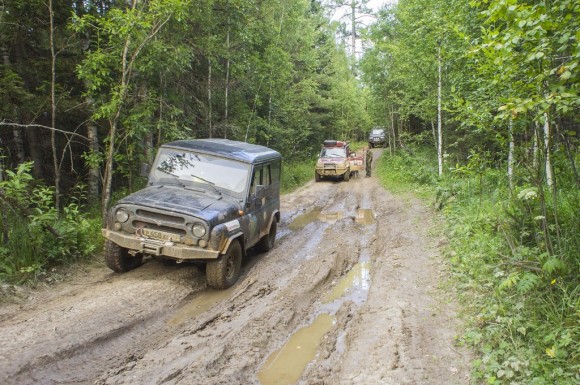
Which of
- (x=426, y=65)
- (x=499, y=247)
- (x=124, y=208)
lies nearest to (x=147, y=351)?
(x=124, y=208)

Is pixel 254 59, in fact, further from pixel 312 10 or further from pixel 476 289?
pixel 312 10

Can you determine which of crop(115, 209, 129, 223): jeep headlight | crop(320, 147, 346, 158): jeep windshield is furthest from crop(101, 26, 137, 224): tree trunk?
crop(320, 147, 346, 158): jeep windshield

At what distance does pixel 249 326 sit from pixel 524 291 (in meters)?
3.10

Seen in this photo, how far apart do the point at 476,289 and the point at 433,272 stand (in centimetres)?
116

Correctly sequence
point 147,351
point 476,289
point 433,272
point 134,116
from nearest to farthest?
point 147,351, point 476,289, point 433,272, point 134,116

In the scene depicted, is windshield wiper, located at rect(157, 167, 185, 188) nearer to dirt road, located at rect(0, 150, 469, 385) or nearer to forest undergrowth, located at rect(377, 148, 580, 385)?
dirt road, located at rect(0, 150, 469, 385)

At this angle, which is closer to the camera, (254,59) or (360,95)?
(254,59)

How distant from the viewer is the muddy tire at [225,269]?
5.72 m

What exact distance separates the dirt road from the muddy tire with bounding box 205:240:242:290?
0.45 ft

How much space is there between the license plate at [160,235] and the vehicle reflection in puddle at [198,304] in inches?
34.2

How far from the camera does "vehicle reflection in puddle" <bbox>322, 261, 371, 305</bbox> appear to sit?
19.3 feet

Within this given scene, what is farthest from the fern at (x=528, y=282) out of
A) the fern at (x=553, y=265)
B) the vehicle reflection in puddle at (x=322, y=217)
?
the vehicle reflection in puddle at (x=322, y=217)

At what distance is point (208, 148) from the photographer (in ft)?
23.0

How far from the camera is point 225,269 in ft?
19.1
